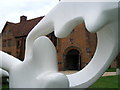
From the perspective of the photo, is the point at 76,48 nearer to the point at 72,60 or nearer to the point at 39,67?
the point at 72,60

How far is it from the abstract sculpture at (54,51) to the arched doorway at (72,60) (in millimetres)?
19358

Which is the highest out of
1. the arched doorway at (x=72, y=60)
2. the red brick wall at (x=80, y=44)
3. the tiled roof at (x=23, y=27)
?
the tiled roof at (x=23, y=27)

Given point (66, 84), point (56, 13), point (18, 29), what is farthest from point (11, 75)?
point (18, 29)

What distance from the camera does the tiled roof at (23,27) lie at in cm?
2987

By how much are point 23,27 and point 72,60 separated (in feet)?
33.7

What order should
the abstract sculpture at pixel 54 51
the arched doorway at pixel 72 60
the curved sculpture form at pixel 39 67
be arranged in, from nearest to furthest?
the abstract sculpture at pixel 54 51 < the curved sculpture form at pixel 39 67 < the arched doorway at pixel 72 60

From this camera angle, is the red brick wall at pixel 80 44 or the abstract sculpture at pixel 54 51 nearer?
the abstract sculpture at pixel 54 51

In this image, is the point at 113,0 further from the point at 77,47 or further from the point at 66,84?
the point at 77,47

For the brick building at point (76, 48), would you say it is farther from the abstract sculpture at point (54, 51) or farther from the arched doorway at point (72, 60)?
the abstract sculpture at point (54, 51)

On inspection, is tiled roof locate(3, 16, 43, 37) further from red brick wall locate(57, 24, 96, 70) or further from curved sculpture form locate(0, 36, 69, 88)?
curved sculpture form locate(0, 36, 69, 88)

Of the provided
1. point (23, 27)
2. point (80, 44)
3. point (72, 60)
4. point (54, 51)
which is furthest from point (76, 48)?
point (54, 51)

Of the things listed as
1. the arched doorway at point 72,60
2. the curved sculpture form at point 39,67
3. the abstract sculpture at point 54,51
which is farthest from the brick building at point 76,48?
the curved sculpture form at point 39,67

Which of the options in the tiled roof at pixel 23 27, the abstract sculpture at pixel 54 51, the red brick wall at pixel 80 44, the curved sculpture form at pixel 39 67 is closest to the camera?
the abstract sculpture at pixel 54 51

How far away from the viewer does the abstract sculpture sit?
4.38m
